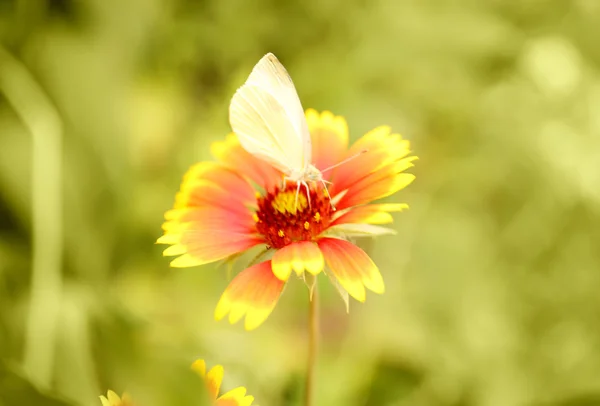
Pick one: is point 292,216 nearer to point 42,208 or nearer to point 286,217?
point 286,217

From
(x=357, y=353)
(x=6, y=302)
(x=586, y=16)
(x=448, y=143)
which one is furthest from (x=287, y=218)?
(x=586, y=16)

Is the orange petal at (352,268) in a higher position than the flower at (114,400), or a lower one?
higher

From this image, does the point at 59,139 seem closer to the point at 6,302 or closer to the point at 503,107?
the point at 6,302

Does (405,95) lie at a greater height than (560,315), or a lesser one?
greater

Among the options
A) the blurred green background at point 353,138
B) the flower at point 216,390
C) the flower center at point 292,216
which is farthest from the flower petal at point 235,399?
the blurred green background at point 353,138

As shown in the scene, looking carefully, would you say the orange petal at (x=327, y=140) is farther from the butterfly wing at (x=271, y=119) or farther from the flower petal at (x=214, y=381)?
the flower petal at (x=214, y=381)

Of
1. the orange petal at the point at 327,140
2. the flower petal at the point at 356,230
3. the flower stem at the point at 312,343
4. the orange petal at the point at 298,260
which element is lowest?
the flower stem at the point at 312,343

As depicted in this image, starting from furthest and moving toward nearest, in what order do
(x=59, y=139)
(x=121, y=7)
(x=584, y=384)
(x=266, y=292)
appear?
(x=121, y=7) < (x=59, y=139) < (x=584, y=384) < (x=266, y=292)
